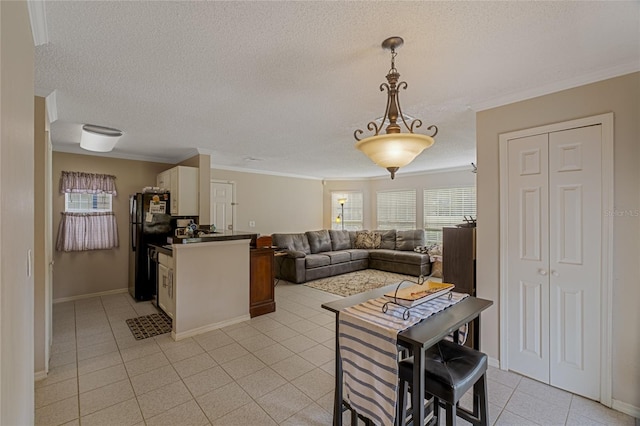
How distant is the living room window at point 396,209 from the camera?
23.9 ft

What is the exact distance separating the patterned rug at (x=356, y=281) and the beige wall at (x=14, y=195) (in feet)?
13.7

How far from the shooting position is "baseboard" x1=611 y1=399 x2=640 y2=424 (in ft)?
6.49

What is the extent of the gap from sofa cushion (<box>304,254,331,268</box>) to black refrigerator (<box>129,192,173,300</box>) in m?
2.69

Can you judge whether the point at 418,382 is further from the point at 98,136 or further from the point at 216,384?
the point at 98,136

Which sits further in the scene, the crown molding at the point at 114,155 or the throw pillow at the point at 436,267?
the throw pillow at the point at 436,267

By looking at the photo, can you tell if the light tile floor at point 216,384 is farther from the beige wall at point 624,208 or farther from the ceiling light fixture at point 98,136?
the ceiling light fixture at point 98,136

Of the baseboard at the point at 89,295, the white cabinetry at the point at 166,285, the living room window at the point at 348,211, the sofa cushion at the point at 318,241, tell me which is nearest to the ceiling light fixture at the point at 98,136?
the white cabinetry at the point at 166,285

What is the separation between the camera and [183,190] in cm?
442

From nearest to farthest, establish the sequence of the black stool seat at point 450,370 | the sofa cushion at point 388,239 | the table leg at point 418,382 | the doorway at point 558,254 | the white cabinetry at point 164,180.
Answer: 1. the table leg at point 418,382
2. the black stool seat at point 450,370
3. the doorway at point 558,254
4. the white cabinetry at point 164,180
5. the sofa cushion at point 388,239

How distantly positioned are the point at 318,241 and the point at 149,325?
13.0 feet

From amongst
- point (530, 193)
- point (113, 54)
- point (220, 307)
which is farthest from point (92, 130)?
point (530, 193)

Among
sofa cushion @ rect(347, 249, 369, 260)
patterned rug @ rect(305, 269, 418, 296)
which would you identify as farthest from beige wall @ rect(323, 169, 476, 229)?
patterned rug @ rect(305, 269, 418, 296)

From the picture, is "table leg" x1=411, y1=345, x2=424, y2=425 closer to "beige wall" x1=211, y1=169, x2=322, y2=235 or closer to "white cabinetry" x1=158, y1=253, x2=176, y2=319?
"white cabinetry" x1=158, y1=253, x2=176, y2=319

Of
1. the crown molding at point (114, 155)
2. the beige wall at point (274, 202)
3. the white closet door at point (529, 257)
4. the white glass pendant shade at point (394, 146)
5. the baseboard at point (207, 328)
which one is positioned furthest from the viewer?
the beige wall at point (274, 202)
